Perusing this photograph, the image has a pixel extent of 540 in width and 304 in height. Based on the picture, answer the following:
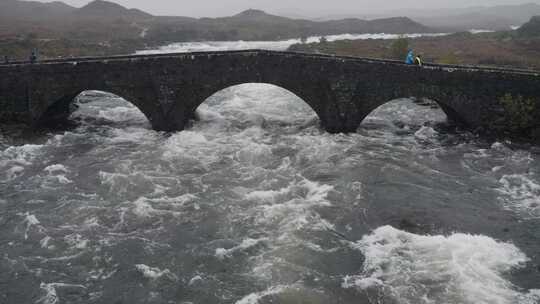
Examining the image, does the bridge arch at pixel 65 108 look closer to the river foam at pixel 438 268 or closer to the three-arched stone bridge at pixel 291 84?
the three-arched stone bridge at pixel 291 84

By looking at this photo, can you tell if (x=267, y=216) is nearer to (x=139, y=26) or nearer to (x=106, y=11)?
(x=139, y=26)

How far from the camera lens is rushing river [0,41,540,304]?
20.1 m

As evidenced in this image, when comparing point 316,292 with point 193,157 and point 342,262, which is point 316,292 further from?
point 193,157

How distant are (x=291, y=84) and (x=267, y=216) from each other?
15083mm

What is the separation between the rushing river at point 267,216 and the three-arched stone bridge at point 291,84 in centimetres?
209

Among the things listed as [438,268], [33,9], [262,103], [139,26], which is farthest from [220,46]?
[33,9]

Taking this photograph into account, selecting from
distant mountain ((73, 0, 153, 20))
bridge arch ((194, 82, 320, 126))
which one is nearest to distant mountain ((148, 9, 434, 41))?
distant mountain ((73, 0, 153, 20))

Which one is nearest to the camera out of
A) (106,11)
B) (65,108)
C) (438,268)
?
(438,268)

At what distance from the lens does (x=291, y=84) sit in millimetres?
37562

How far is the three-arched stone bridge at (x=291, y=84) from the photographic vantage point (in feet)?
117

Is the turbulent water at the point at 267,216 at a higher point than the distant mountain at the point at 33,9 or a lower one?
lower

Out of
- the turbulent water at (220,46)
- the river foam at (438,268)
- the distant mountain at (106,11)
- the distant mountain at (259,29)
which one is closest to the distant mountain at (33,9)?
the distant mountain at (106,11)

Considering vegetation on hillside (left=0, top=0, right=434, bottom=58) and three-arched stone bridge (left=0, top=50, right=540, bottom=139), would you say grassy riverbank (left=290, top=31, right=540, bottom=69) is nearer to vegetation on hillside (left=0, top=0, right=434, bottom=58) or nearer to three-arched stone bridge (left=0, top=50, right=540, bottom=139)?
three-arched stone bridge (left=0, top=50, right=540, bottom=139)

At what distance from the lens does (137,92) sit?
37688 millimetres
